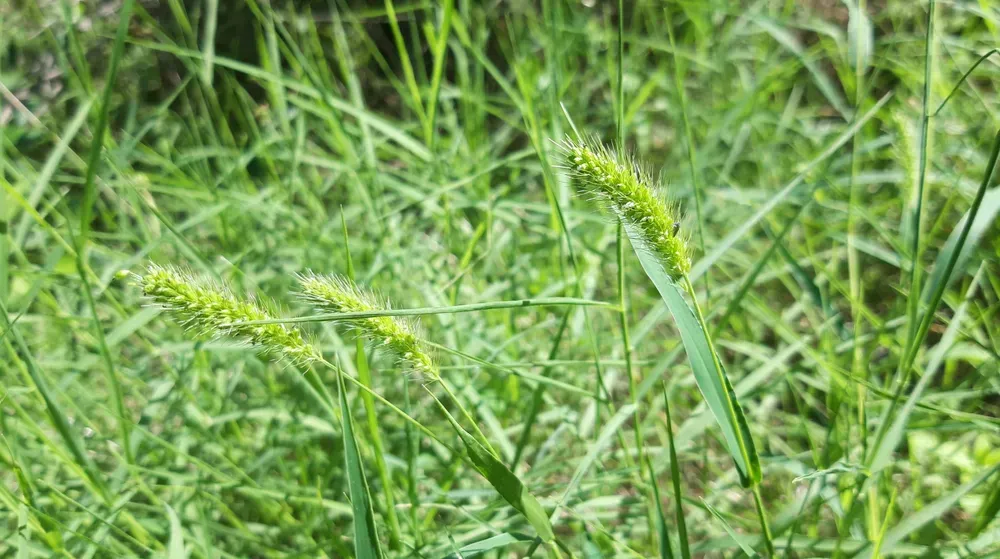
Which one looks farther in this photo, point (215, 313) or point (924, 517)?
point (924, 517)

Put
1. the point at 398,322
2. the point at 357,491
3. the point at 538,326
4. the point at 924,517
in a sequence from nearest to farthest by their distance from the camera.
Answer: the point at 357,491
the point at 398,322
the point at 924,517
the point at 538,326

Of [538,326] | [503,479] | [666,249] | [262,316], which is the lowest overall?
[538,326]

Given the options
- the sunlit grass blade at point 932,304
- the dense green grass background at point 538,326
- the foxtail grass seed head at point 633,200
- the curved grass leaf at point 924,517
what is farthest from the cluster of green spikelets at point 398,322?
the curved grass leaf at point 924,517

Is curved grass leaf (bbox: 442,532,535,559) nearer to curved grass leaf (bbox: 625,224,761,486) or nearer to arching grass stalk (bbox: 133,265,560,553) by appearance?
arching grass stalk (bbox: 133,265,560,553)

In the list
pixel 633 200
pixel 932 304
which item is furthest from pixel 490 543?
pixel 932 304

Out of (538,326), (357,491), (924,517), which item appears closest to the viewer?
(357,491)

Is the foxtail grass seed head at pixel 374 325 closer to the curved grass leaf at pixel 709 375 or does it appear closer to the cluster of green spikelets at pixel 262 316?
the cluster of green spikelets at pixel 262 316

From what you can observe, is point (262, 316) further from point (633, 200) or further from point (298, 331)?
point (633, 200)
